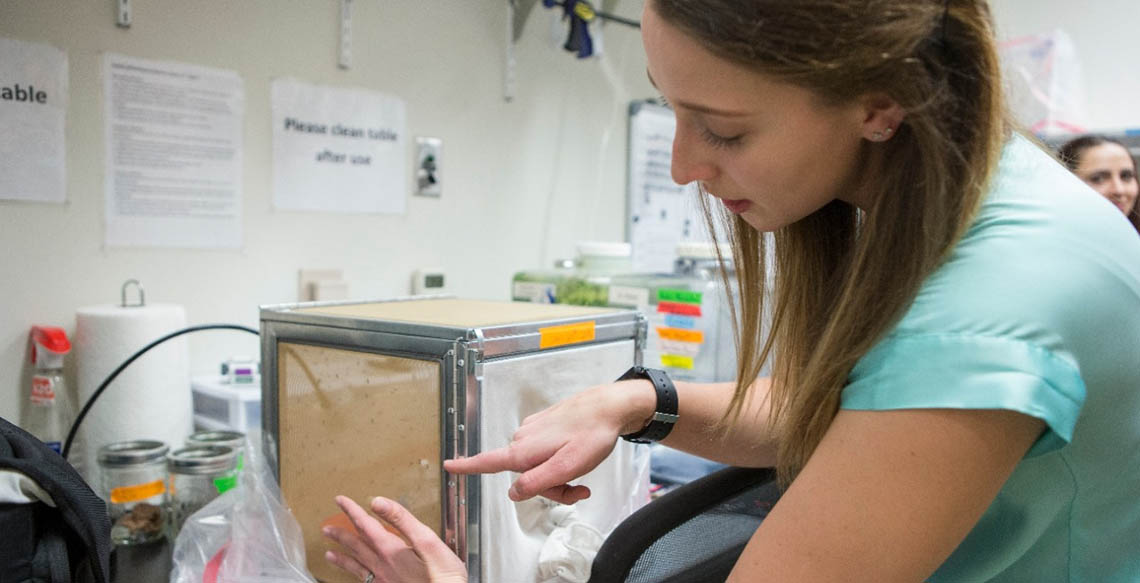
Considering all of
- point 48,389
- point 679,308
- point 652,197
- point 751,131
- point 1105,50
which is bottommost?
point 48,389

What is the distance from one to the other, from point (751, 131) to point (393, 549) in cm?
50

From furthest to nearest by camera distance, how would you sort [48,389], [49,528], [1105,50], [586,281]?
1. [1105,50]
2. [586,281]
3. [48,389]
4. [49,528]

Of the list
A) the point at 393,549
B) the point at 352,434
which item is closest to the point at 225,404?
the point at 352,434

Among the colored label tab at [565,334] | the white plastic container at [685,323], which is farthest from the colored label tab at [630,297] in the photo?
the colored label tab at [565,334]

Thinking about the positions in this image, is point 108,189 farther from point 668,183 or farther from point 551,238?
point 668,183

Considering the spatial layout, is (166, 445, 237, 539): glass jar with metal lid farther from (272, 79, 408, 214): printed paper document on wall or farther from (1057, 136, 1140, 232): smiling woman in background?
(1057, 136, 1140, 232): smiling woman in background

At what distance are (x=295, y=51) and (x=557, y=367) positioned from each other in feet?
3.18

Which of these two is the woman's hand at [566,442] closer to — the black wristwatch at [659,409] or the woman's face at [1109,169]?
the black wristwatch at [659,409]

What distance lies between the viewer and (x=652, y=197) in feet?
7.77

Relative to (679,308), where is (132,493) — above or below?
below

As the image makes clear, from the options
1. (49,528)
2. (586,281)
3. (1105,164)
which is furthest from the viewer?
(1105,164)

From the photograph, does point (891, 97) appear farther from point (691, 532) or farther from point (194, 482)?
point (194, 482)

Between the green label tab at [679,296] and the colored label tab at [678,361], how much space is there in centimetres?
11

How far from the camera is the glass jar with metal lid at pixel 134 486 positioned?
1004 millimetres
